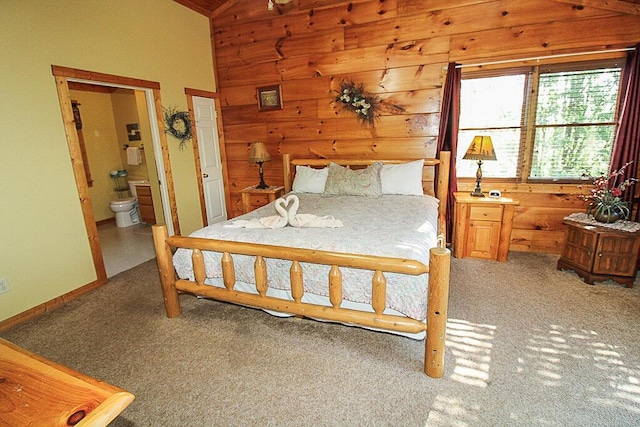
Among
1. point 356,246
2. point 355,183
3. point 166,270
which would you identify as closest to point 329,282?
point 356,246

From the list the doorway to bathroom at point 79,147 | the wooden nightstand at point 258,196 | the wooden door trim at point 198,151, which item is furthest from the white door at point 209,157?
the wooden nightstand at point 258,196

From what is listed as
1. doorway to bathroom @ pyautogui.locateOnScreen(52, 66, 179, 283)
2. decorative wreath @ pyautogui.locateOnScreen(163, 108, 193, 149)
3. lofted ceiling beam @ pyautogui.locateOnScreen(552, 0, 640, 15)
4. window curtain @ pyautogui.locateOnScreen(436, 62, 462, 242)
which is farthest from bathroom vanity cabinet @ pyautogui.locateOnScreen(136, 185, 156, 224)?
lofted ceiling beam @ pyautogui.locateOnScreen(552, 0, 640, 15)

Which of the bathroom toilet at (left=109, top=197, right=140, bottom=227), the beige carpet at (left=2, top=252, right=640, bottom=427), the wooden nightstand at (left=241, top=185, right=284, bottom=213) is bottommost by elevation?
the beige carpet at (left=2, top=252, right=640, bottom=427)

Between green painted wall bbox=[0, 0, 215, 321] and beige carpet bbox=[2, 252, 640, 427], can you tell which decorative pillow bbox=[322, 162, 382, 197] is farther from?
green painted wall bbox=[0, 0, 215, 321]

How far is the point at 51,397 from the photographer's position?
0.80m

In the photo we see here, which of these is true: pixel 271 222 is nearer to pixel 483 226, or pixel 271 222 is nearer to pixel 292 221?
pixel 292 221

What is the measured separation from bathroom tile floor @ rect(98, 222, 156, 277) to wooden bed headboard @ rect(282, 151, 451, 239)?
6.44 ft

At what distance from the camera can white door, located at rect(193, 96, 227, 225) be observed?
437cm

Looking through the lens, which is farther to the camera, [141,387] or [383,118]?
[383,118]

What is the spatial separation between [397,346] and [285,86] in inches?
135

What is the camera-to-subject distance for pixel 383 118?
381cm

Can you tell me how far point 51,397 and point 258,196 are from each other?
11.4ft

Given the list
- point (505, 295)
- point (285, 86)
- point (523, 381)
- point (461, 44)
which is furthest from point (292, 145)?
point (523, 381)

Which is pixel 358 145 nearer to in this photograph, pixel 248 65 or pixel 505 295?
pixel 248 65
